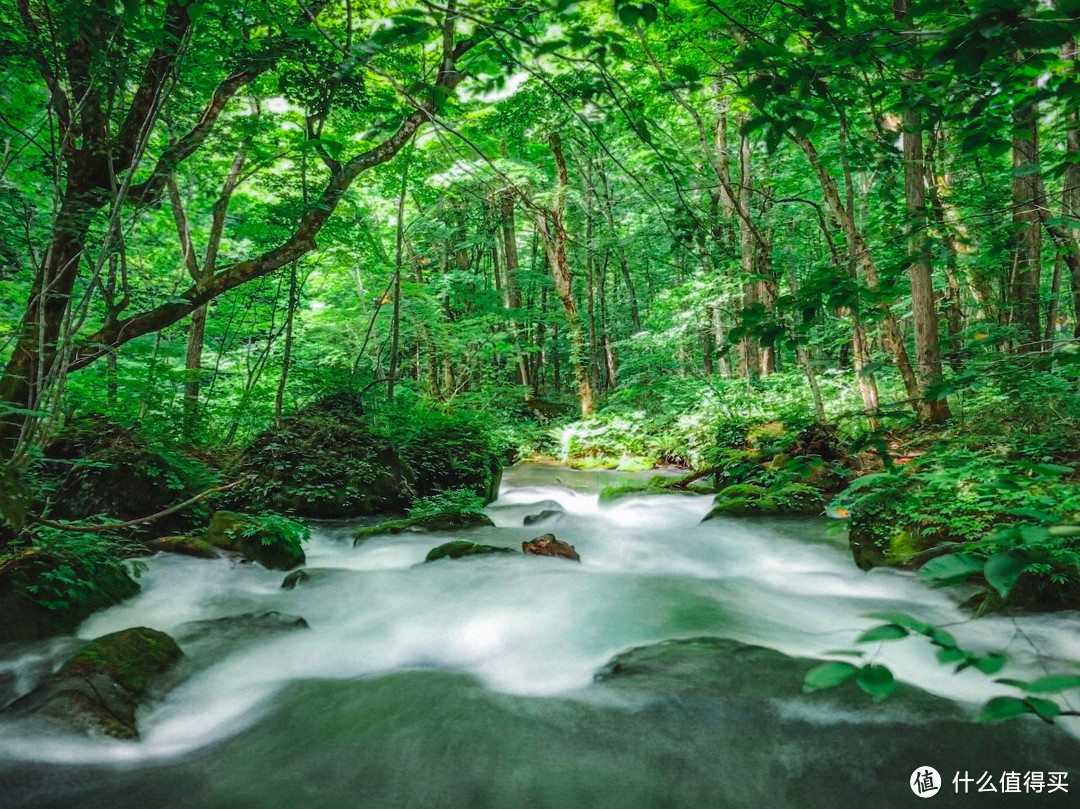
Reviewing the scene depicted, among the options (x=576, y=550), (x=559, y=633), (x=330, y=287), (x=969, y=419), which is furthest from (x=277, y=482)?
(x=330, y=287)

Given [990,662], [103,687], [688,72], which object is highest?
[688,72]

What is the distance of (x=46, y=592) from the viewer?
4.10 m

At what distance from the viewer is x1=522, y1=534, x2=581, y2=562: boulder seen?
6.71 m

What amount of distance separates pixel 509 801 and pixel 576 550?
14.6 feet

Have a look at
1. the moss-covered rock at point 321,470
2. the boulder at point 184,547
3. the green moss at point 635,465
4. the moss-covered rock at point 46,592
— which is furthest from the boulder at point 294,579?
the green moss at point 635,465

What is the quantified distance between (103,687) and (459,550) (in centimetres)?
350

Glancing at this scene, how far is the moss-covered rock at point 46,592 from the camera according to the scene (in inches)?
154

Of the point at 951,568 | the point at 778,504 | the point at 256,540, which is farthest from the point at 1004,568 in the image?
the point at 778,504

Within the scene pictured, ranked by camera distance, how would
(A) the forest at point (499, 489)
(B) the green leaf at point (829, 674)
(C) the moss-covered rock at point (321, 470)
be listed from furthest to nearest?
(C) the moss-covered rock at point (321, 470), (A) the forest at point (499, 489), (B) the green leaf at point (829, 674)

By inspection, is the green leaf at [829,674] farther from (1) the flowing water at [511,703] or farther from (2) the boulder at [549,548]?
(2) the boulder at [549,548]

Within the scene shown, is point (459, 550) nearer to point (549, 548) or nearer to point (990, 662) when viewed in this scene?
point (549, 548)

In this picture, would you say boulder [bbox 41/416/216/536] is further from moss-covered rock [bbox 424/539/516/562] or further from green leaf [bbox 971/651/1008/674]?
green leaf [bbox 971/651/1008/674]

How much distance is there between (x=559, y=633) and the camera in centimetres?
482

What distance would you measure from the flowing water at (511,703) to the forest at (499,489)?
3 centimetres
